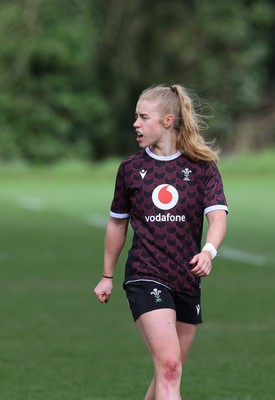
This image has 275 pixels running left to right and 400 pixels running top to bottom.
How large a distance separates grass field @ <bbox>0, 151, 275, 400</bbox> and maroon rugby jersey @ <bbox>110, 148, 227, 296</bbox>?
6.75 ft

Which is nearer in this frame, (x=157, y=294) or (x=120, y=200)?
(x=157, y=294)

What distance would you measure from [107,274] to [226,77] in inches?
2327

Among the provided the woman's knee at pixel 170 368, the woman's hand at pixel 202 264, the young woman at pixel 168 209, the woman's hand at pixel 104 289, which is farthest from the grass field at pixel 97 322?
the woman's hand at pixel 202 264

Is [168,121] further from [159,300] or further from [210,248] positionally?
[159,300]

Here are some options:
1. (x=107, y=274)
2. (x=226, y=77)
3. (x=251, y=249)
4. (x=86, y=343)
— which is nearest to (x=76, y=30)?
(x=226, y=77)

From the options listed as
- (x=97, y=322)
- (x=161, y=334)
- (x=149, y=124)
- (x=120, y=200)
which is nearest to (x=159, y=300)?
(x=161, y=334)

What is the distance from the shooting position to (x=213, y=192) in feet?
22.5

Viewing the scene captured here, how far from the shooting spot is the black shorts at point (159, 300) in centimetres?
678

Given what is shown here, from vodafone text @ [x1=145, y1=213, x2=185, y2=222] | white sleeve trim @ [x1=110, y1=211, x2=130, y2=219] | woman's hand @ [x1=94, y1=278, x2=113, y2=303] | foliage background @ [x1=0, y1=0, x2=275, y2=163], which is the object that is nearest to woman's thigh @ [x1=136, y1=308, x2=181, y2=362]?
woman's hand @ [x1=94, y1=278, x2=113, y2=303]

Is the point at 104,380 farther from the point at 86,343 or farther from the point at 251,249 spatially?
the point at 251,249

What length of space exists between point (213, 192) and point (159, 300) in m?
0.62

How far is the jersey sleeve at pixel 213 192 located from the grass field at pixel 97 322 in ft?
7.25

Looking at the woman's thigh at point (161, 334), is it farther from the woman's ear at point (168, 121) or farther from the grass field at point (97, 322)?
the grass field at point (97, 322)

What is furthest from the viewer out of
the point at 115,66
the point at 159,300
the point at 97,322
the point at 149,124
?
the point at 115,66
